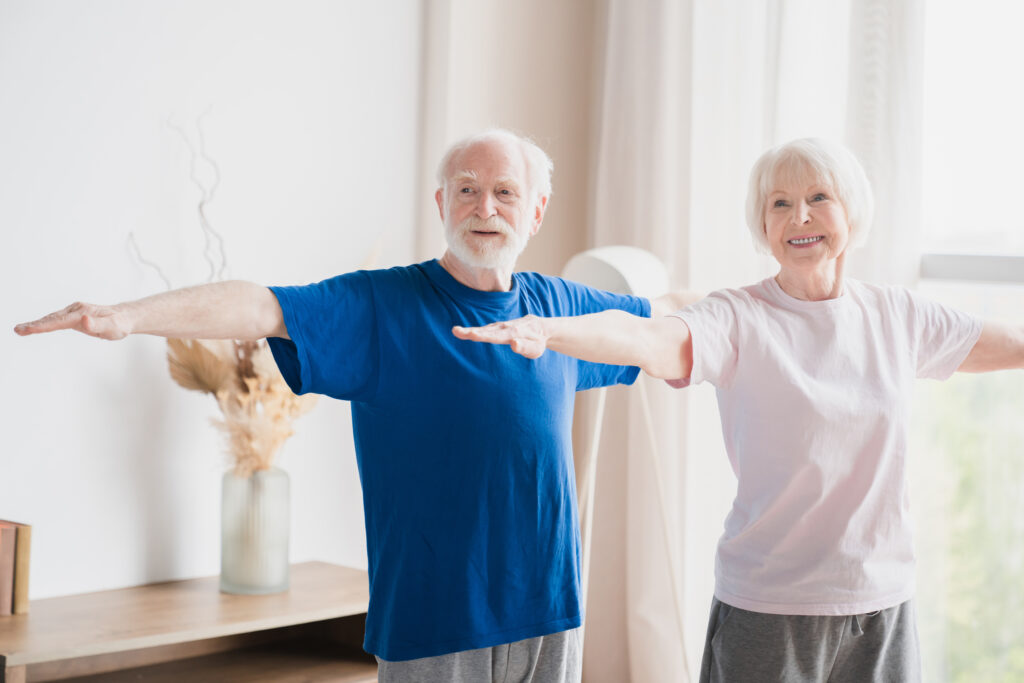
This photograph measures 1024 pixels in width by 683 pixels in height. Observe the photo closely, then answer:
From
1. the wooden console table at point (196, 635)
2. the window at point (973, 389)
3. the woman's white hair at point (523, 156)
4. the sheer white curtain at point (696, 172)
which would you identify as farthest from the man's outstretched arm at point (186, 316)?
the window at point (973, 389)

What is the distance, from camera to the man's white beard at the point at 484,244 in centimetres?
176

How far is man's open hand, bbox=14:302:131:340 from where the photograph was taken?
4.19 feet

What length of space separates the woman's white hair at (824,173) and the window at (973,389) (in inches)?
53.5

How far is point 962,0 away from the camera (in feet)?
9.25

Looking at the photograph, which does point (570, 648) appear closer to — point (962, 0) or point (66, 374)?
point (66, 374)

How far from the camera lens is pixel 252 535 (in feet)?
8.81

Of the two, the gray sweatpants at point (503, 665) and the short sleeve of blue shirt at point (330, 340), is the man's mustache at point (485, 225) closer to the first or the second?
the short sleeve of blue shirt at point (330, 340)

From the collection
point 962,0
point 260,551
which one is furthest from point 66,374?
point 962,0

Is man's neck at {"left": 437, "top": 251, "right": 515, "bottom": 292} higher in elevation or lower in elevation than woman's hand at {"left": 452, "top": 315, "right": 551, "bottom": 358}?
higher

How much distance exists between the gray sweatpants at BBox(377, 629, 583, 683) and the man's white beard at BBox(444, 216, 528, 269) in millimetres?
665

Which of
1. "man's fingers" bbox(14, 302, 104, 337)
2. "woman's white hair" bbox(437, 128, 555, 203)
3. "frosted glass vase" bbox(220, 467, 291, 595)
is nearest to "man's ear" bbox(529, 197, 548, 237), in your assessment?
"woman's white hair" bbox(437, 128, 555, 203)

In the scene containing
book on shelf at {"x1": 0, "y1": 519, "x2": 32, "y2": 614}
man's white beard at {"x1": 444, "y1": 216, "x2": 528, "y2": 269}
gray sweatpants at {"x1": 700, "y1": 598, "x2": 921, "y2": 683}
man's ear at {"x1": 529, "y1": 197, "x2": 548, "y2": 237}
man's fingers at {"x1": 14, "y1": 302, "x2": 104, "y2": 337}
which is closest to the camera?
man's fingers at {"x1": 14, "y1": 302, "x2": 104, "y2": 337}

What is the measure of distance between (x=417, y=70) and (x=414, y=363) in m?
1.90

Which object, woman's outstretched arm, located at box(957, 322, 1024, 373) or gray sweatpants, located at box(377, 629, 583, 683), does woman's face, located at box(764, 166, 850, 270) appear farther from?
gray sweatpants, located at box(377, 629, 583, 683)
